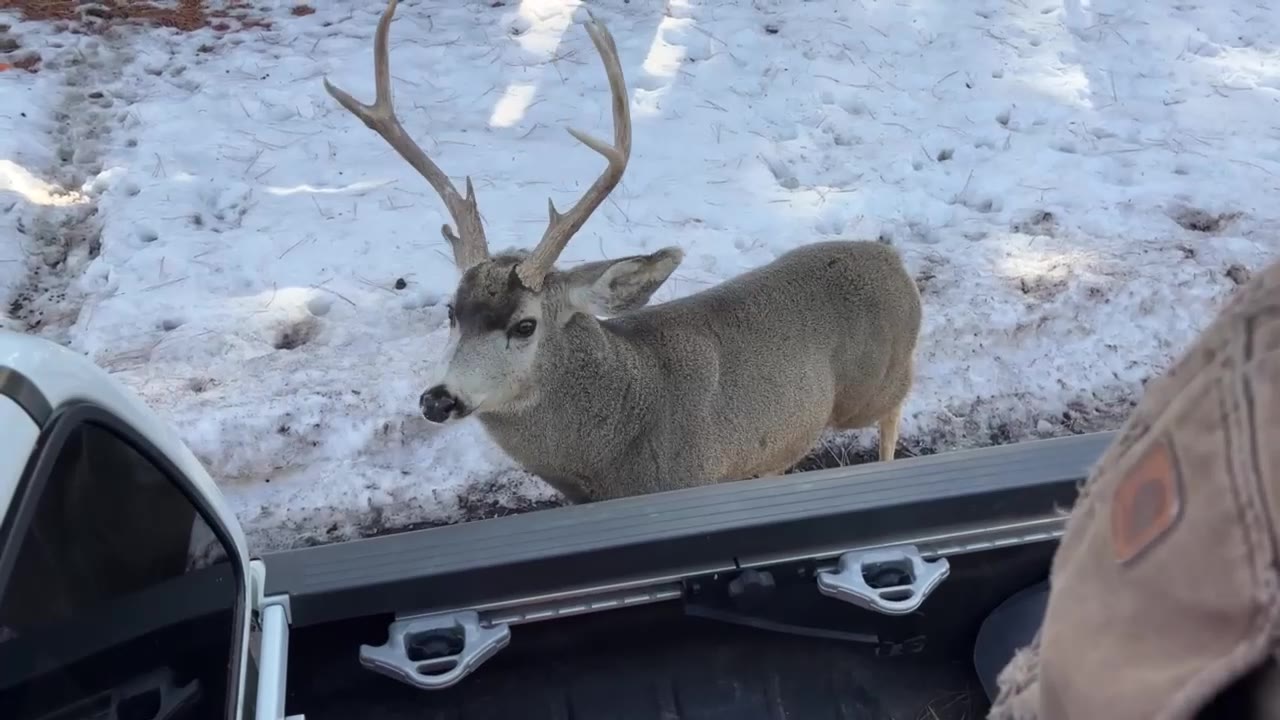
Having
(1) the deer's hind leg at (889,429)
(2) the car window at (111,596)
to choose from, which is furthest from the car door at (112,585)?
(1) the deer's hind leg at (889,429)

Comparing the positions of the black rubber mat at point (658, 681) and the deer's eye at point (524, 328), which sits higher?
the deer's eye at point (524, 328)

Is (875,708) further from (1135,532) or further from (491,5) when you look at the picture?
(491,5)

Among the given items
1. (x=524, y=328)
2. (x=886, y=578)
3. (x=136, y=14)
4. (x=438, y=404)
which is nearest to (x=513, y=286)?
(x=524, y=328)

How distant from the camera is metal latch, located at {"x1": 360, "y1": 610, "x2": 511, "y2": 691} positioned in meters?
2.06

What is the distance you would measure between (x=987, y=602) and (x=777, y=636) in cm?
55

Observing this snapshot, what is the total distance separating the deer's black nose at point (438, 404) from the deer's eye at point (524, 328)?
0.33 meters

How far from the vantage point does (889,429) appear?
4.26 meters

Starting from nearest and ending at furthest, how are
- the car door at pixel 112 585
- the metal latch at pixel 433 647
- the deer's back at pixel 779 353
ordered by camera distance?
the car door at pixel 112 585 → the metal latch at pixel 433 647 → the deer's back at pixel 779 353

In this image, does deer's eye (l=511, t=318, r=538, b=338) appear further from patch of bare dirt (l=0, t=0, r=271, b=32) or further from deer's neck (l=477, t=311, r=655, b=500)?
patch of bare dirt (l=0, t=0, r=271, b=32)

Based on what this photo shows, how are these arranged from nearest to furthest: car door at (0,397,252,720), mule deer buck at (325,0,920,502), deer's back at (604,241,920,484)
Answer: car door at (0,397,252,720)
mule deer buck at (325,0,920,502)
deer's back at (604,241,920,484)

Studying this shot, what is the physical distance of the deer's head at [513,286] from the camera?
122 inches

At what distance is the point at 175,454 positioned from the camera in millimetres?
1824

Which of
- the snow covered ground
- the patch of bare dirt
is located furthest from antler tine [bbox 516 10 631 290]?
the patch of bare dirt

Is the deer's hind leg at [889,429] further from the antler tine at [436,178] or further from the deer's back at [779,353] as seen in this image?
the antler tine at [436,178]
